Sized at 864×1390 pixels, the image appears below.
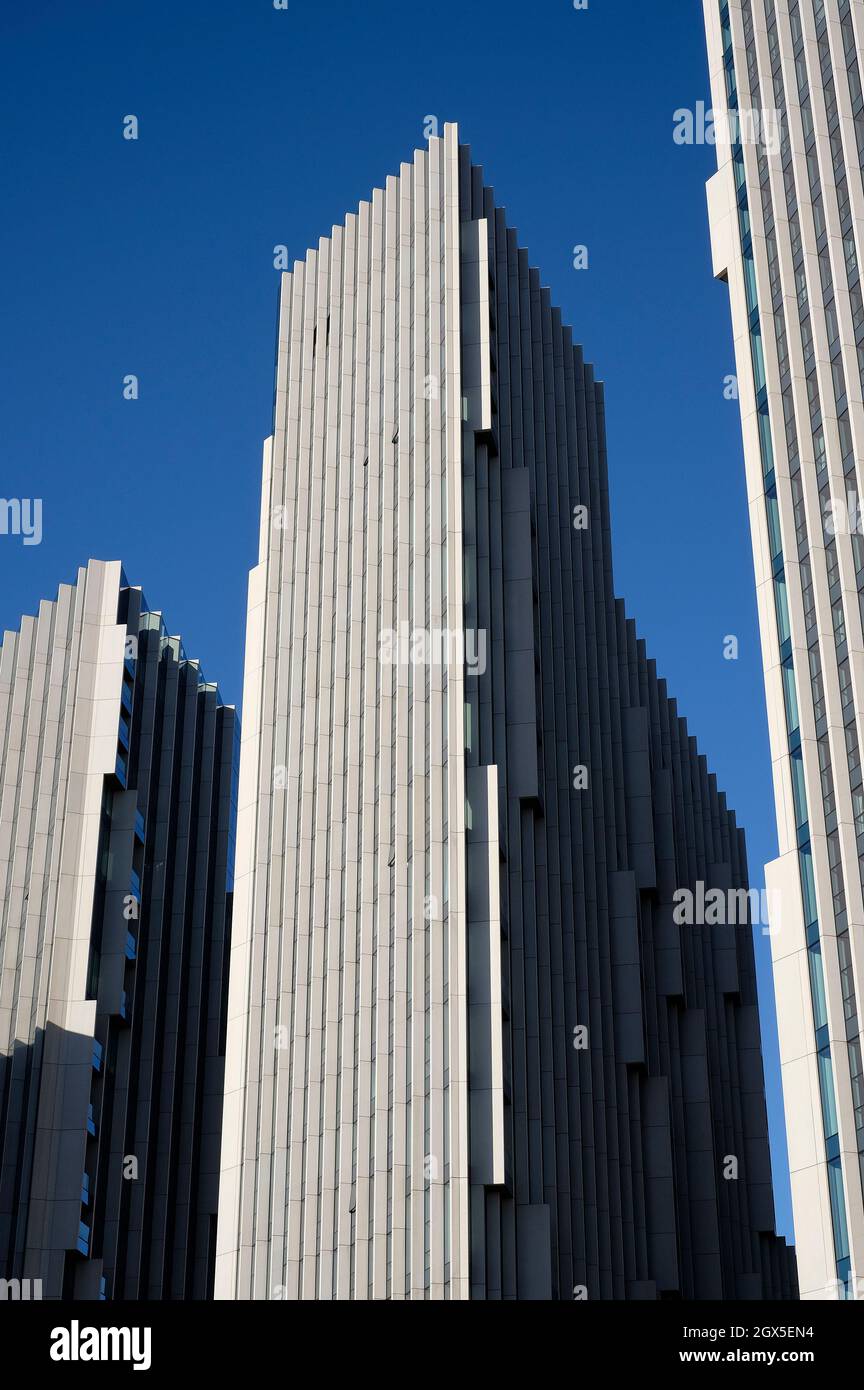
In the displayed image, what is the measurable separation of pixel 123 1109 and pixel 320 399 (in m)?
29.6

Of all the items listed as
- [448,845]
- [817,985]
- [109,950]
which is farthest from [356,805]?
[109,950]

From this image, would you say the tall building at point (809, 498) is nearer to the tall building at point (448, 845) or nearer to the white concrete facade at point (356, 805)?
the tall building at point (448, 845)

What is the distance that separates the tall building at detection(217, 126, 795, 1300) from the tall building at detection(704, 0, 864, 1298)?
32.0 ft

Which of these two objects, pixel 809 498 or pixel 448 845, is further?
pixel 448 845

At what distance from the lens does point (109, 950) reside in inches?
3233

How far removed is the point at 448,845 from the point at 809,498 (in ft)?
50.1

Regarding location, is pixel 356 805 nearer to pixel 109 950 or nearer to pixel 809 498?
pixel 809 498

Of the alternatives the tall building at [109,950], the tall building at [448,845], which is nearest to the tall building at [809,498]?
the tall building at [448,845]

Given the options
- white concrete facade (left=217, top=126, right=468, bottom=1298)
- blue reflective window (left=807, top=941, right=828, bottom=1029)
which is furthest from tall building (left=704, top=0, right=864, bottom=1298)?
white concrete facade (left=217, top=126, right=468, bottom=1298)

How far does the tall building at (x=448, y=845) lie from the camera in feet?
193

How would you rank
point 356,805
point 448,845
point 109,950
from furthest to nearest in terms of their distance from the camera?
1. point 109,950
2. point 356,805
3. point 448,845

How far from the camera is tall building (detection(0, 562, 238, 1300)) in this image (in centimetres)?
7681

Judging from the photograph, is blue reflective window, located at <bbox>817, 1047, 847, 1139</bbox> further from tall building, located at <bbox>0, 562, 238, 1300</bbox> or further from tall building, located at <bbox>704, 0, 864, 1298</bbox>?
tall building, located at <bbox>0, 562, 238, 1300</bbox>

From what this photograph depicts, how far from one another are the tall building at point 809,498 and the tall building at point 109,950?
110 feet
